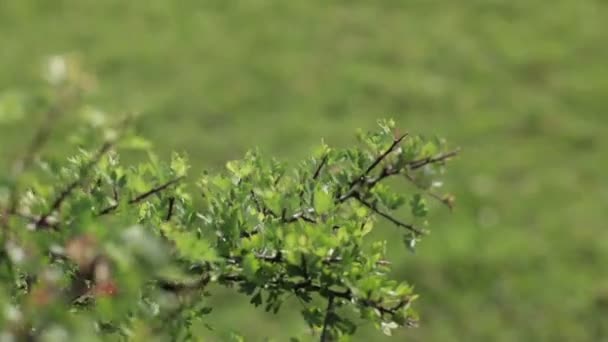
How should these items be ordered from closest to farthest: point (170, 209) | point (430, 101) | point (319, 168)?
point (170, 209)
point (319, 168)
point (430, 101)

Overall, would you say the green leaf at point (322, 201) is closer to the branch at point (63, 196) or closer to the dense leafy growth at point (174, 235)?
the dense leafy growth at point (174, 235)

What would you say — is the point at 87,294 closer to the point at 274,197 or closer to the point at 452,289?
the point at 274,197

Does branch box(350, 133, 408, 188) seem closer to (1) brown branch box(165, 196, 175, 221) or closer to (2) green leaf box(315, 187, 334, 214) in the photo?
(2) green leaf box(315, 187, 334, 214)

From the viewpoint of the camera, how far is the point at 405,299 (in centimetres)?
235

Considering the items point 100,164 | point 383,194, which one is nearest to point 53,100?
point 100,164

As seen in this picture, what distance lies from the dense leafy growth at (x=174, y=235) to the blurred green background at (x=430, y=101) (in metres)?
5.22

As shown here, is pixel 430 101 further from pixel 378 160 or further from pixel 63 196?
pixel 63 196

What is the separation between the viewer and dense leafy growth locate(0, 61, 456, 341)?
1804mm

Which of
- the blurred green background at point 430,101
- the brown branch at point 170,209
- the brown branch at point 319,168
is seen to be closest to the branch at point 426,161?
the brown branch at point 319,168

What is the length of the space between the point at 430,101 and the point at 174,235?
29.8 feet

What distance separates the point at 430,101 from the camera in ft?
36.1

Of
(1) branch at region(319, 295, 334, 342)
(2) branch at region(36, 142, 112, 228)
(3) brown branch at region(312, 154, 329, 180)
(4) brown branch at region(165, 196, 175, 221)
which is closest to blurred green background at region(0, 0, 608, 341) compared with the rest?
(3) brown branch at region(312, 154, 329, 180)

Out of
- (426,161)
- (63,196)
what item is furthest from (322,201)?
(63,196)

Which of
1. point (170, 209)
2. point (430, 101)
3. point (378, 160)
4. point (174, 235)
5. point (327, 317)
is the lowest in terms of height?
point (174, 235)
